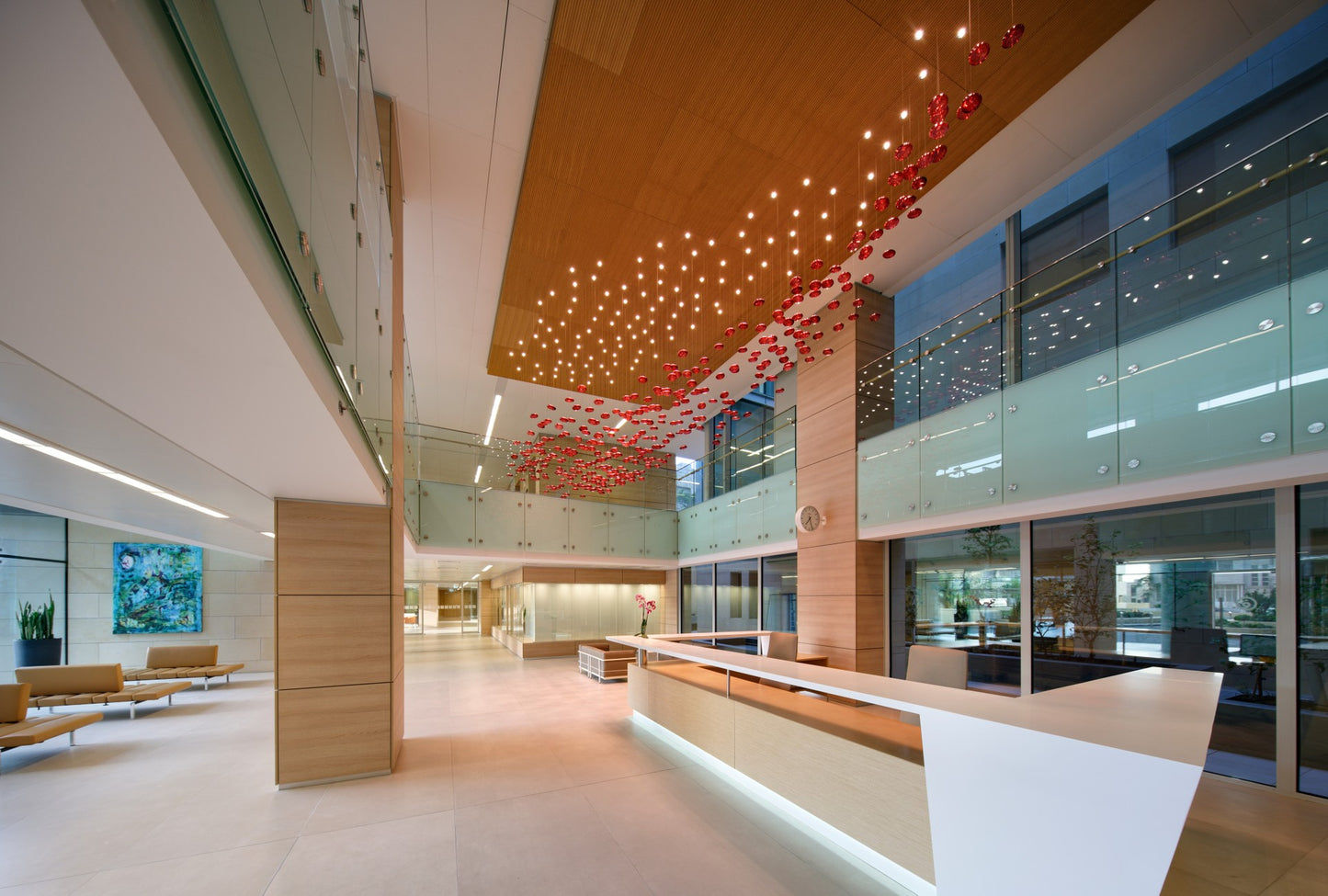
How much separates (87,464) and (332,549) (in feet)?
5.94

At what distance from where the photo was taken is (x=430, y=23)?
427cm

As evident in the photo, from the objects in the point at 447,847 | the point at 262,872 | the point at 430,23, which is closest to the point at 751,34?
the point at 430,23

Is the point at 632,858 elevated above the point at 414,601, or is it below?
above

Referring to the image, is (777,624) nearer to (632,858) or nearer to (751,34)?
(632,858)

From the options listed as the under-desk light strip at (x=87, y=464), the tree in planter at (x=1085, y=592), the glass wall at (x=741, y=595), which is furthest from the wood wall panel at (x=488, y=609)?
the tree in planter at (x=1085, y=592)

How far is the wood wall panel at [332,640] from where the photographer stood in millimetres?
4840

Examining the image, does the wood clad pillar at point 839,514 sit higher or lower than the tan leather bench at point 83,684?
higher

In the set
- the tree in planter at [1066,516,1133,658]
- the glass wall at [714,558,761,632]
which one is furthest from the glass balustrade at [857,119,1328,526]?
the glass wall at [714,558,761,632]

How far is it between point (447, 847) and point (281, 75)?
4234 millimetres

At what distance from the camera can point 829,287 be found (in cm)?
573

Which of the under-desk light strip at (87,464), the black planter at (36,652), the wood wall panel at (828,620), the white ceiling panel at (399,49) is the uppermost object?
the white ceiling panel at (399,49)

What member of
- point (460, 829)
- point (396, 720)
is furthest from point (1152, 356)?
point (396, 720)

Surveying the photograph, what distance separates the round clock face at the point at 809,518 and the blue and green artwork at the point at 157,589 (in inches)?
492

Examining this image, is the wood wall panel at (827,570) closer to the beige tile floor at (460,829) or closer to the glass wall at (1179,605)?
the glass wall at (1179,605)
